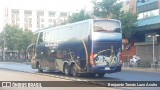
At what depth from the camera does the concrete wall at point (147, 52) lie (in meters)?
41.2

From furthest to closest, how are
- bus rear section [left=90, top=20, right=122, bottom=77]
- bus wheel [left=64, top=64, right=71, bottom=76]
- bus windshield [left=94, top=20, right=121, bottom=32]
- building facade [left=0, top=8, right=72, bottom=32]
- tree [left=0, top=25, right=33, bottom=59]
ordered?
building facade [left=0, top=8, right=72, bottom=32] → tree [left=0, top=25, right=33, bottom=59] → bus wheel [left=64, top=64, right=71, bottom=76] → bus windshield [left=94, top=20, right=121, bottom=32] → bus rear section [left=90, top=20, right=122, bottom=77]

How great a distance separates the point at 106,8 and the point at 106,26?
67.3ft

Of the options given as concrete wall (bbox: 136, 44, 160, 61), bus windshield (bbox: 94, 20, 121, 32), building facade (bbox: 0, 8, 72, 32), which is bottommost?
concrete wall (bbox: 136, 44, 160, 61)

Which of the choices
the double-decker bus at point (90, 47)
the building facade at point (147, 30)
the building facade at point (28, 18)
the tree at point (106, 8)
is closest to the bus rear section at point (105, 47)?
the double-decker bus at point (90, 47)

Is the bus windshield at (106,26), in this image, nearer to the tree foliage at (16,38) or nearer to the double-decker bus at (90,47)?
the double-decker bus at (90,47)

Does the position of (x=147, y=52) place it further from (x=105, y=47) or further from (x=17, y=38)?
(x=17, y=38)

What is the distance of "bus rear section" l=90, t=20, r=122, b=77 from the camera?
21.8m

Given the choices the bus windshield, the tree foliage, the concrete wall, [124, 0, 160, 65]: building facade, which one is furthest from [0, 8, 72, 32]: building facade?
the bus windshield

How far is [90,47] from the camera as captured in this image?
2177 centimetres

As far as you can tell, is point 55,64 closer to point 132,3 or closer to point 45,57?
point 45,57

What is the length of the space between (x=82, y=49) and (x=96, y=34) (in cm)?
151

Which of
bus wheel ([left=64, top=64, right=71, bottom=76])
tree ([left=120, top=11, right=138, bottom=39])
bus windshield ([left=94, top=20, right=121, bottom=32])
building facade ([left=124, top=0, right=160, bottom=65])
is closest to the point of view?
bus windshield ([left=94, top=20, right=121, bottom=32])

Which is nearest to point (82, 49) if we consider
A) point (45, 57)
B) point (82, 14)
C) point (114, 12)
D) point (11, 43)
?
point (45, 57)

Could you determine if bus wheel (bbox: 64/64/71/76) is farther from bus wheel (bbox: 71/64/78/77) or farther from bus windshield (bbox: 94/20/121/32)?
bus windshield (bbox: 94/20/121/32)
